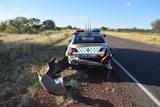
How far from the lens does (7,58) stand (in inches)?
606

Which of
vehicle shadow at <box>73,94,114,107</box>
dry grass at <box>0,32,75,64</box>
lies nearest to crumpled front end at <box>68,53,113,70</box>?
vehicle shadow at <box>73,94,114,107</box>

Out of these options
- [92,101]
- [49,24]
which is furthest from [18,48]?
[49,24]

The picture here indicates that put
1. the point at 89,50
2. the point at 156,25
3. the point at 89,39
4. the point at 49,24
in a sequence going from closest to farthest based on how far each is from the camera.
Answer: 1. the point at 89,50
2. the point at 89,39
3. the point at 156,25
4. the point at 49,24

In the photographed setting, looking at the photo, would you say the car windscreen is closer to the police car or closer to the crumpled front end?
the police car

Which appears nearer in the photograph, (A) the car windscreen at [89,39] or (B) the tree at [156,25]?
(A) the car windscreen at [89,39]

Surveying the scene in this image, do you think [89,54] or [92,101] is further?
[89,54]

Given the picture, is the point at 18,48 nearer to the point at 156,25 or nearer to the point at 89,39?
the point at 89,39

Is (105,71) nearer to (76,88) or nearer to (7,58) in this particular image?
(76,88)

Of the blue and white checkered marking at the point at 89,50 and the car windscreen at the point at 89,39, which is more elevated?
the car windscreen at the point at 89,39

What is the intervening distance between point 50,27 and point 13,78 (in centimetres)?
12791

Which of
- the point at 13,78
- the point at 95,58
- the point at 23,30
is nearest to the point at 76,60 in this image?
the point at 95,58

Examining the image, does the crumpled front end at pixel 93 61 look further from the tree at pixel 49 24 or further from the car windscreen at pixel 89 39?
the tree at pixel 49 24

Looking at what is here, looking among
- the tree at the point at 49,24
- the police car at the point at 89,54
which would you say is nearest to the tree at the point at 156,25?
the tree at the point at 49,24

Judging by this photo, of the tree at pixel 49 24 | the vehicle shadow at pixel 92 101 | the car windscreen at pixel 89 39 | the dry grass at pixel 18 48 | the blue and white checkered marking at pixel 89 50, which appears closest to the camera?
the vehicle shadow at pixel 92 101
